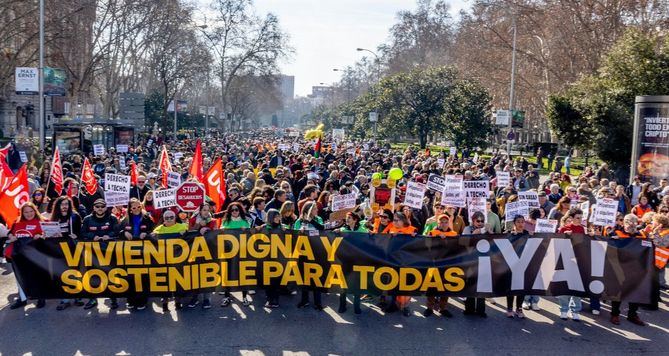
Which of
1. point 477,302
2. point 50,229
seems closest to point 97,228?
point 50,229

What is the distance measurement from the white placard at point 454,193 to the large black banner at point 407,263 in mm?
2164

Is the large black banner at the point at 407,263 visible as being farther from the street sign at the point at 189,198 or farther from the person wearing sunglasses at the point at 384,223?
the street sign at the point at 189,198

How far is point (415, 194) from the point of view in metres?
10.9

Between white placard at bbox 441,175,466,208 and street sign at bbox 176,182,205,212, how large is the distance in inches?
152

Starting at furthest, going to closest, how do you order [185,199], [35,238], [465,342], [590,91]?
[590,91]
[185,199]
[35,238]
[465,342]

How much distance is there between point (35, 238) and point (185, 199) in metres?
2.68

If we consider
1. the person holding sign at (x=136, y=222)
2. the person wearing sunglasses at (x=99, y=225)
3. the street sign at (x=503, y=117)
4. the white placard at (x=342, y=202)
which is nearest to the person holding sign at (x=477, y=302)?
the white placard at (x=342, y=202)

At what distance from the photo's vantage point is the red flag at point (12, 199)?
32.7 feet

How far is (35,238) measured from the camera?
8328 mm

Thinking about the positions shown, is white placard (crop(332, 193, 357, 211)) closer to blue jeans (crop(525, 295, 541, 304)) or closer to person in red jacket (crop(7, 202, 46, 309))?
blue jeans (crop(525, 295, 541, 304))

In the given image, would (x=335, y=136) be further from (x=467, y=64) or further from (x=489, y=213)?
(x=489, y=213)

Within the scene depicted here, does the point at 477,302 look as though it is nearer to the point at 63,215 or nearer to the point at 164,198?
the point at 164,198

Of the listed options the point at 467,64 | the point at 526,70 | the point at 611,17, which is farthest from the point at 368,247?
the point at 526,70

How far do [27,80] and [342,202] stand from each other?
20.8 meters
